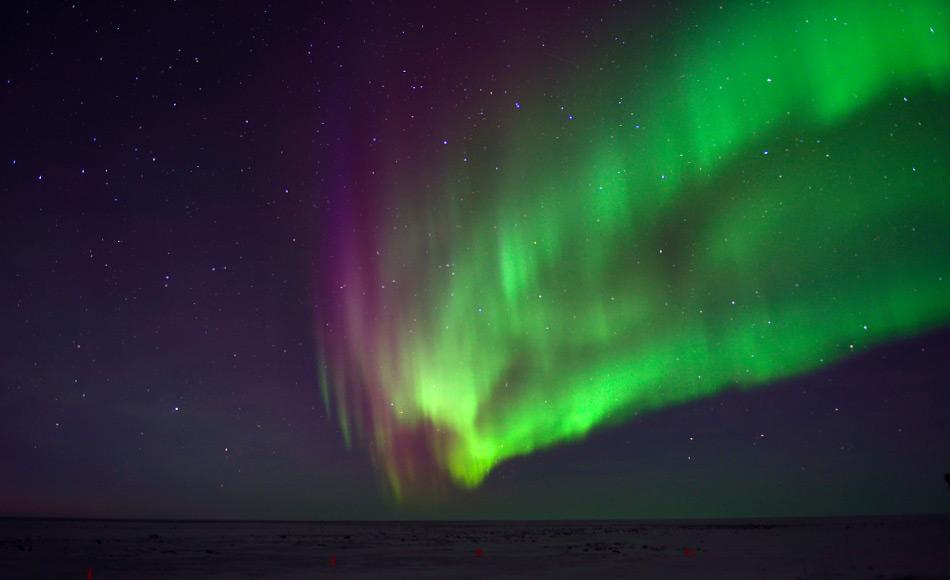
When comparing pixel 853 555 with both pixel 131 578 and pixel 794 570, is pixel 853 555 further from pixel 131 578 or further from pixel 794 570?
pixel 131 578

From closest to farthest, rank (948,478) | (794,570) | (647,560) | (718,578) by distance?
1. (718,578)
2. (794,570)
3. (948,478)
4. (647,560)

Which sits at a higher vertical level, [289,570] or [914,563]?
[289,570]

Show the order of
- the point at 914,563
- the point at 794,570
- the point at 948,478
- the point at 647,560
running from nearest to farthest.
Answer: the point at 794,570
the point at 914,563
the point at 948,478
the point at 647,560

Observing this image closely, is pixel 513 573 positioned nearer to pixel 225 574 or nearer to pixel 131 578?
pixel 225 574

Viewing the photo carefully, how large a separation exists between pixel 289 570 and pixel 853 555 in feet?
90.3

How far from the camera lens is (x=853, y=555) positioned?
33.7 metres

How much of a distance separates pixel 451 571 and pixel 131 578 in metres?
12.1

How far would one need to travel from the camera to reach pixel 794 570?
→ 2556cm

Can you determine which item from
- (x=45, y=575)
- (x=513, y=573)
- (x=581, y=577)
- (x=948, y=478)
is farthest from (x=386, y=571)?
(x=948, y=478)

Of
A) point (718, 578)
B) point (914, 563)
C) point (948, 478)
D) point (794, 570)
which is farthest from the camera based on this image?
point (948, 478)

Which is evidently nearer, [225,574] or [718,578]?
[718,578]

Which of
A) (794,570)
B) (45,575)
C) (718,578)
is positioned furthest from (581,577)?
(45,575)

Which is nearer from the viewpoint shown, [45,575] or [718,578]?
[718,578]

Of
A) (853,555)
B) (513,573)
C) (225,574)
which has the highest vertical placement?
(225,574)
